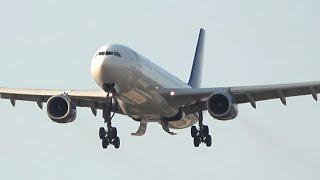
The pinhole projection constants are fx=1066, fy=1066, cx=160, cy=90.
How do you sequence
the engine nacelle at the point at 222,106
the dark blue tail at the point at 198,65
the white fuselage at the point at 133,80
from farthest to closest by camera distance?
1. the dark blue tail at the point at 198,65
2. the engine nacelle at the point at 222,106
3. the white fuselage at the point at 133,80

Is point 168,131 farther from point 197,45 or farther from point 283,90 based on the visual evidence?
point 197,45

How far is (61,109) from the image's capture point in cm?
5528

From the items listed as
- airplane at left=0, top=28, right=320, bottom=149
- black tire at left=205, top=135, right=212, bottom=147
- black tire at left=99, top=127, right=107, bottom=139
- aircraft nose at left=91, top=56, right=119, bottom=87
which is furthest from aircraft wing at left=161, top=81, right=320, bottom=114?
aircraft nose at left=91, top=56, right=119, bottom=87

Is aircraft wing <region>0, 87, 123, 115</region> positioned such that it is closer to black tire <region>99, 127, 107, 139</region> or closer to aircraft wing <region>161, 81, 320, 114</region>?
black tire <region>99, 127, 107, 139</region>

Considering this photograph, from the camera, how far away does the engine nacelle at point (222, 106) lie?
5425cm

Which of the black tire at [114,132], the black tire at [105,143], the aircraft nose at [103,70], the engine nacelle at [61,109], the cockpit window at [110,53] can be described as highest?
the cockpit window at [110,53]

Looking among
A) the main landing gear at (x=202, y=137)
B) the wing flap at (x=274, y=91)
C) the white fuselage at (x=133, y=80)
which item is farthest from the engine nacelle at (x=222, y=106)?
the main landing gear at (x=202, y=137)

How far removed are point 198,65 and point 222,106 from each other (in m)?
19.1

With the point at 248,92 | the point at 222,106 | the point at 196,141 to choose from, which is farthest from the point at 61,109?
the point at 248,92

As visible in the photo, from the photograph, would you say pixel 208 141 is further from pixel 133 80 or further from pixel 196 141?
pixel 133 80

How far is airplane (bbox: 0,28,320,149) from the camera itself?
51500mm

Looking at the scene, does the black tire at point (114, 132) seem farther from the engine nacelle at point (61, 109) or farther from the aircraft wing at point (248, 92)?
the aircraft wing at point (248, 92)

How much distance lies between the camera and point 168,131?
5731 centimetres

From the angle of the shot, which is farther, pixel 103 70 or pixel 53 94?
pixel 53 94
